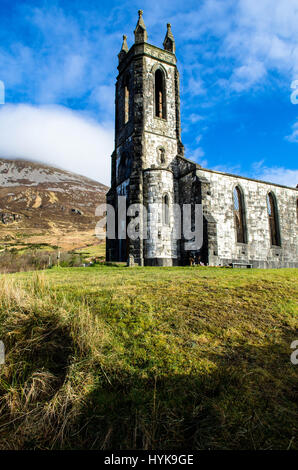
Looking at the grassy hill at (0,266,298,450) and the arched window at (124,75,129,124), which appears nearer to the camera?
the grassy hill at (0,266,298,450)

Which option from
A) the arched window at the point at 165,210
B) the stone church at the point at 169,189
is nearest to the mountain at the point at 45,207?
the stone church at the point at 169,189

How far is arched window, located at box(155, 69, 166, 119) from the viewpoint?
66.2 feet

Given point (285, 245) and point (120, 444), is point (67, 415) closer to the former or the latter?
point (120, 444)

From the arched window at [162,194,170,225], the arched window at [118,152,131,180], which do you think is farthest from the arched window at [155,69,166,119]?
the arched window at [162,194,170,225]

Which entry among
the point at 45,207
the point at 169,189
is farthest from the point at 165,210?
the point at 45,207

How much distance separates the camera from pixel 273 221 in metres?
22.0

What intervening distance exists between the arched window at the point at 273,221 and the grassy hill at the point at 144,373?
56.5 ft

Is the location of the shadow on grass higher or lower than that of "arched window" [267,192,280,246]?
lower

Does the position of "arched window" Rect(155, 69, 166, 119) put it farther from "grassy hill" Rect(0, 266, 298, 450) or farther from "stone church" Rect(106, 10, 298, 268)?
"grassy hill" Rect(0, 266, 298, 450)

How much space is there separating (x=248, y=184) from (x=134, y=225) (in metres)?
10.1

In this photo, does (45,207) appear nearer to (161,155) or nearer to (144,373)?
(161,155)

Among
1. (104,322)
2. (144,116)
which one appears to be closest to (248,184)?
(144,116)

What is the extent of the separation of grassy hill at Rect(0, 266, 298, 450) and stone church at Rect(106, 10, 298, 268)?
10639 millimetres

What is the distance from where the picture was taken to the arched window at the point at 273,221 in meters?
21.7
